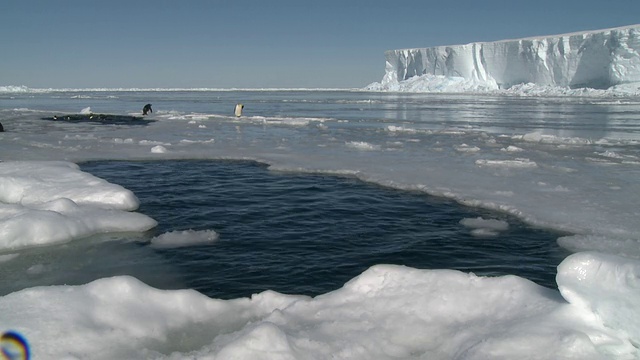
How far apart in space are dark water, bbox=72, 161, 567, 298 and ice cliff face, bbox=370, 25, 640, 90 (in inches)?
2165

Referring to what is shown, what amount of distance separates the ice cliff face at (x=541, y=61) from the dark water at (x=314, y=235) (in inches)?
2165

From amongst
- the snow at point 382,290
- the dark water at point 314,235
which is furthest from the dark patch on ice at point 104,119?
the dark water at point 314,235

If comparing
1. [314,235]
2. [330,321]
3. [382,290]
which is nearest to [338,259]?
[314,235]

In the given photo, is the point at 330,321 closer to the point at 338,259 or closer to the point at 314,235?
the point at 338,259

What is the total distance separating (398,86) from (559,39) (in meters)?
41.0

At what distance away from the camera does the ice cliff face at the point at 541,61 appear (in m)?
53.7

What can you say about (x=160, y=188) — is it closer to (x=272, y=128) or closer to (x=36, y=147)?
(x=36, y=147)

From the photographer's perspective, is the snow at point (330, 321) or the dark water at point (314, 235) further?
the dark water at point (314, 235)

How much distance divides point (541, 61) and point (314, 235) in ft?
223

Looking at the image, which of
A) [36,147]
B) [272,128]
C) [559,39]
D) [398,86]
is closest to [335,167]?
[36,147]

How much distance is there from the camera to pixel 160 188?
9156 mm

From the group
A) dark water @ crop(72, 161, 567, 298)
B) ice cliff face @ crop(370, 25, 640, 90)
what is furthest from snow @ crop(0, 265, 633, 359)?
ice cliff face @ crop(370, 25, 640, 90)

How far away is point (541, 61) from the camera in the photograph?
2542 inches

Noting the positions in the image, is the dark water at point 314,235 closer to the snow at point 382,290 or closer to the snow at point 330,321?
the snow at point 382,290
